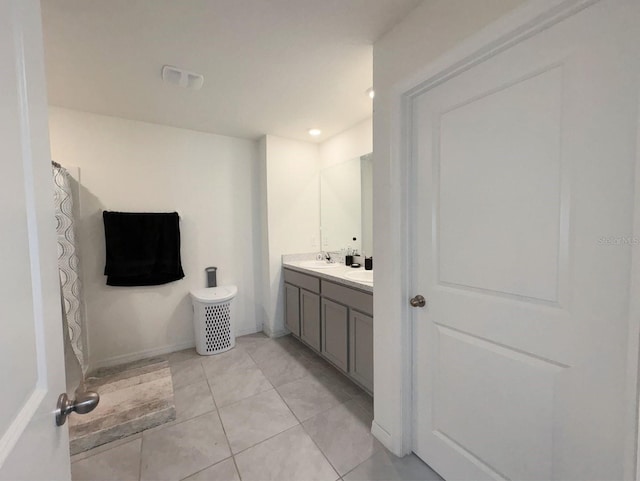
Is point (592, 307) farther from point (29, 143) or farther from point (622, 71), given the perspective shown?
point (29, 143)

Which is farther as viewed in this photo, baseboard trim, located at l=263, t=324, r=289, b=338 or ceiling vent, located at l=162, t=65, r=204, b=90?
baseboard trim, located at l=263, t=324, r=289, b=338

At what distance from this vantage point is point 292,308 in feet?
9.68

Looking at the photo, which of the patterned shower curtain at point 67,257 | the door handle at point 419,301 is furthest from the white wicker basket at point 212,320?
the door handle at point 419,301

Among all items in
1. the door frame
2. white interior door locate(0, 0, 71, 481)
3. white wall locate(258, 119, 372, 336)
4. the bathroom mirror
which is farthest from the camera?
white wall locate(258, 119, 372, 336)

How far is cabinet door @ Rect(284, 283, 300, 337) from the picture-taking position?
2838 mm

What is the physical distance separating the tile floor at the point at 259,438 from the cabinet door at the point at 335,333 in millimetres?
185

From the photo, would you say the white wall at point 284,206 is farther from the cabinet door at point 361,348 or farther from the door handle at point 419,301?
the door handle at point 419,301

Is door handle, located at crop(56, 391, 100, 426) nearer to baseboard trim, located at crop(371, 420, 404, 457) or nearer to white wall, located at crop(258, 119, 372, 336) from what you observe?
baseboard trim, located at crop(371, 420, 404, 457)

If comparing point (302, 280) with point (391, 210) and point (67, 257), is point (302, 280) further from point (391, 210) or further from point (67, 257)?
point (67, 257)

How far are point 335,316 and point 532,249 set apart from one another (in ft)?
4.97

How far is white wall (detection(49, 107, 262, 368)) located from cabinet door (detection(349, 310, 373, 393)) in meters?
1.59

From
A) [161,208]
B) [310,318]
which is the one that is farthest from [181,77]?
[310,318]

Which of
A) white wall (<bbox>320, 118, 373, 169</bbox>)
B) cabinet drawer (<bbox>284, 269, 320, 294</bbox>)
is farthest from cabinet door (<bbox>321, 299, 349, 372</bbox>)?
white wall (<bbox>320, 118, 373, 169</bbox>)

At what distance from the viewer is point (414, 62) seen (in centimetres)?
133
